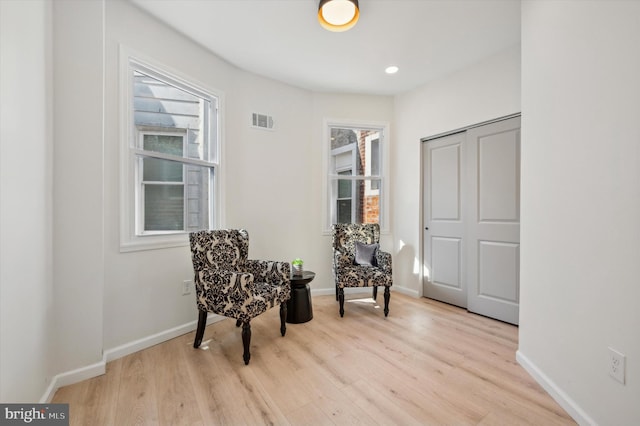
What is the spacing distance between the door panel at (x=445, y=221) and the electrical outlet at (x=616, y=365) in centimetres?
196

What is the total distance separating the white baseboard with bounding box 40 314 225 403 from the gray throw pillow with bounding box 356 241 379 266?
171cm

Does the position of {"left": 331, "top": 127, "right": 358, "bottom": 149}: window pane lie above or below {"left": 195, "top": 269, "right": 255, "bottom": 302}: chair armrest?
above

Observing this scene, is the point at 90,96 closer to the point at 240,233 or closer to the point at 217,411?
the point at 240,233

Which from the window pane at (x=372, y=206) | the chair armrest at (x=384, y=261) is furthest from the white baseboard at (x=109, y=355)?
the window pane at (x=372, y=206)

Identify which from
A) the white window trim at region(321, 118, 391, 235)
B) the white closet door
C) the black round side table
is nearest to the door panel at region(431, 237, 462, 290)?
the white closet door

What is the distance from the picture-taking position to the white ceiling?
2.14 metres

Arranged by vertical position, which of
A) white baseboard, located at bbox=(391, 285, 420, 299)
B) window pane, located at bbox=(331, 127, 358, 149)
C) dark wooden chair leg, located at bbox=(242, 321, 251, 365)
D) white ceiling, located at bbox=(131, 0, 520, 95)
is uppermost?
white ceiling, located at bbox=(131, 0, 520, 95)

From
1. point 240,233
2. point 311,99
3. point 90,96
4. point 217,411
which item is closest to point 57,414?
point 217,411

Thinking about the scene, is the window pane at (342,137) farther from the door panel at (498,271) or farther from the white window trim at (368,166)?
the door panel at (498,271)

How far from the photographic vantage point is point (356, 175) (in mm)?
3863

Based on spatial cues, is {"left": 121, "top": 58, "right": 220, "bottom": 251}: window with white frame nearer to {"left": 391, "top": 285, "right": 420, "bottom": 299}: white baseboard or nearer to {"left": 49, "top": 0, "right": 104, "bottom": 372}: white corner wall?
{"left": 49, "top": 0, "right": 104, "bottom": 372}: white corner wall

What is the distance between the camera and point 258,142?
128 inches

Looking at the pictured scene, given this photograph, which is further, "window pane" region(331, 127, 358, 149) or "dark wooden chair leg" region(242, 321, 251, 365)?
"window pane" region(331, 127, 358, 149)

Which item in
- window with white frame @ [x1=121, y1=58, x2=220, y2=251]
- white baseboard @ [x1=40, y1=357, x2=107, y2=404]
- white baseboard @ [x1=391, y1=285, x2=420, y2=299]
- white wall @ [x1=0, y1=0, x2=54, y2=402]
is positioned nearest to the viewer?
white wall @ [x1=0, y1=0, x2=54, y2=402]
